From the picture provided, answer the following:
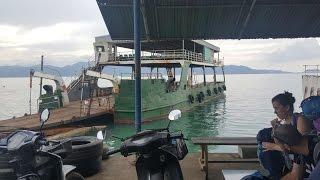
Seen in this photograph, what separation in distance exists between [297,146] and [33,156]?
89.5 inches

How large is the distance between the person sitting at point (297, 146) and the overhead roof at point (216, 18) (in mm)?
4902

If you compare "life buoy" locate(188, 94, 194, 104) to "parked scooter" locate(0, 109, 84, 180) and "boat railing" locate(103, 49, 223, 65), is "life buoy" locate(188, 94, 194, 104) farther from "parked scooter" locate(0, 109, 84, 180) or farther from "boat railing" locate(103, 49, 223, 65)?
"parked scooter" locate(0, 109, 84, 180)

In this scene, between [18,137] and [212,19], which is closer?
[18,137]

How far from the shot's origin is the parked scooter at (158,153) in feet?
11.9

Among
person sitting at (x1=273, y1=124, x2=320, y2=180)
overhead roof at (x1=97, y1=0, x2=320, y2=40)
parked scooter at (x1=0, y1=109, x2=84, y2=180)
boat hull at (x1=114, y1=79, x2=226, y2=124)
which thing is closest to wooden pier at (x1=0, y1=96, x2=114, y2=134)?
boat hull at (x1=114, y1=79, x2=226, y2=124)

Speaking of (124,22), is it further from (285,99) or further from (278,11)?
(285,99)

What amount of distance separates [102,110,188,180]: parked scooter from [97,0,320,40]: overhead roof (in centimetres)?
440

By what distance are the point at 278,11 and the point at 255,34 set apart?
88cm

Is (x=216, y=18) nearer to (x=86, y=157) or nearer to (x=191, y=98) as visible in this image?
(x=86, y=157)

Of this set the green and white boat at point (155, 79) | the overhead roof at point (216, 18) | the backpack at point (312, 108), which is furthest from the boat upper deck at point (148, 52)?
the backpack at point (312, 108)

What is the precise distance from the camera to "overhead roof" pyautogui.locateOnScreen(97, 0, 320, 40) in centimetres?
778

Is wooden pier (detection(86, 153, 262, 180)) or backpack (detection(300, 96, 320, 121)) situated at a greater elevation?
backpack (detection(300, 96, 320, 121))

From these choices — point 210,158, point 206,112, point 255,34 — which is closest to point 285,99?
point 210,158

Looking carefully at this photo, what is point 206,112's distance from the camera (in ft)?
123
